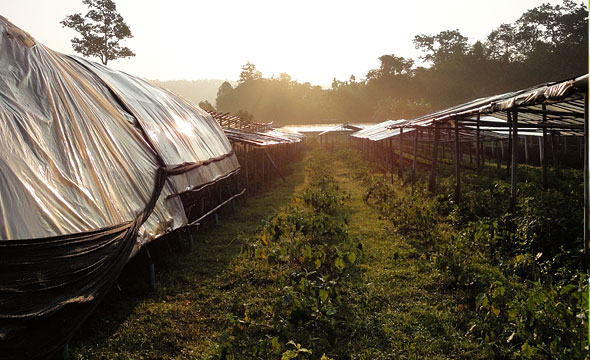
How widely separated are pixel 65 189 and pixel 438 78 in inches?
2696

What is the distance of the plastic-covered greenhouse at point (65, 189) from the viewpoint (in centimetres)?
303

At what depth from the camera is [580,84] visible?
4562mm

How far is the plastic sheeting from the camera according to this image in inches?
143

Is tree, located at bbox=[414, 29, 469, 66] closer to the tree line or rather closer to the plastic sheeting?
the tree line

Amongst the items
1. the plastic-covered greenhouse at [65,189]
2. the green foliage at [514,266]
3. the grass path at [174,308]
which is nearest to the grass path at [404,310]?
the green foliage at [514,266]

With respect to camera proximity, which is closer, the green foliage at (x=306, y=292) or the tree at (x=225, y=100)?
the green foliage at (x=306, y=292)

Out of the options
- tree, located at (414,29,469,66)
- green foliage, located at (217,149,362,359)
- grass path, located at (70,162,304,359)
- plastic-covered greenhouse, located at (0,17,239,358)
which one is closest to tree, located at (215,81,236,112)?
tree, located at (414,29,469,66)

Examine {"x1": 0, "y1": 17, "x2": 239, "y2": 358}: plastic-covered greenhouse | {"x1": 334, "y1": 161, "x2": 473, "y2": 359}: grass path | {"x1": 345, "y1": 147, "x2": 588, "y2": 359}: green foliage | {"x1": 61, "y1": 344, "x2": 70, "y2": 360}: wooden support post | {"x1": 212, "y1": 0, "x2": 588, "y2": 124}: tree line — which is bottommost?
{"x1": 334, "y1": 161, "x2": 473, "y2": 359}: grass path

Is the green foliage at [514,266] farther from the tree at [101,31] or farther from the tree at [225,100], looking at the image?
the tree at [225,100]

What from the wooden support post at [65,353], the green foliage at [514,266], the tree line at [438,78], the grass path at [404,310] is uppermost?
the tree line at [438,78]

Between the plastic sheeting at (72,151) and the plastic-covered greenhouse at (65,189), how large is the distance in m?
0.01

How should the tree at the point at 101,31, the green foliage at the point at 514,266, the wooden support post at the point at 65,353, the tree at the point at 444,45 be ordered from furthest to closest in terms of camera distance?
the tree at the point at 444,45 → the tree at the point at 101,31 → the wooden support post at the point at 65,353 → the green foliage at the point at 514,266

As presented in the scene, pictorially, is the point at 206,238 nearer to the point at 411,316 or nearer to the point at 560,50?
the point at 411,316

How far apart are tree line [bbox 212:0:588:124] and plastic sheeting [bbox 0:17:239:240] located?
33.2 metres
